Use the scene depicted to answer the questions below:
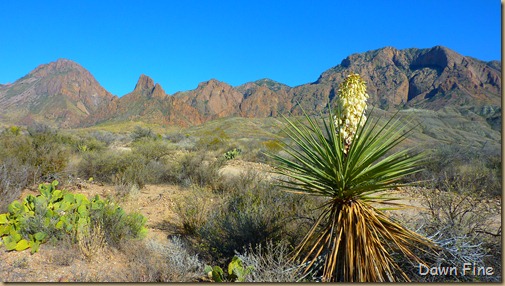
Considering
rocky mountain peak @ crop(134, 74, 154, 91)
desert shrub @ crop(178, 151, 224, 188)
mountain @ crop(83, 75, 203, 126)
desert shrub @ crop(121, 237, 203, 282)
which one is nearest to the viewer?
desert shrub @ crop(121, 237, 203, 282)

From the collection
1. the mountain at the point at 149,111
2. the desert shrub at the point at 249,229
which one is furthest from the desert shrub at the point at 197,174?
the mountain at the point at 149,111

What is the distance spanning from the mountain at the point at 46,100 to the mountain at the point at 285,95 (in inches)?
16.8

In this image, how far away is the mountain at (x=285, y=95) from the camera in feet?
287

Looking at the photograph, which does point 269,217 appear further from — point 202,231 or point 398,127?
point 398,127

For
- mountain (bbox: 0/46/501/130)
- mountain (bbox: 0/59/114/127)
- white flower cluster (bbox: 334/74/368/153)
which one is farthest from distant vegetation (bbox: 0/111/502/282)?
mountain (bbox: 0/59/114/127)

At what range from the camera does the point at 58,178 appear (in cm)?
779

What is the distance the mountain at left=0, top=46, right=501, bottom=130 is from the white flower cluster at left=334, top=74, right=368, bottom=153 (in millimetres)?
59709

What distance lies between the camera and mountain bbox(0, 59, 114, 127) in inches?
5546

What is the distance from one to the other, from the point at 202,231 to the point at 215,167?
5835 millimetres

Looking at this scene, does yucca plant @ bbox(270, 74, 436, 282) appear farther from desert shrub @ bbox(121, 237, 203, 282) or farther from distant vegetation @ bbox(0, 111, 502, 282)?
desert shrub @ bbox(121, 237, 203, 282)

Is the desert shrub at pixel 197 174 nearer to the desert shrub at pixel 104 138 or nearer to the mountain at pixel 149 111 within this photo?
the desert shrub at pixel 104 138

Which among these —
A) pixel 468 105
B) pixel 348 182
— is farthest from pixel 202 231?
pixel 468 105

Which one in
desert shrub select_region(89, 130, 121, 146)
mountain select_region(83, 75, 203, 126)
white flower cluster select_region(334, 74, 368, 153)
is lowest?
white flower cluster select_region(334, 74, 368, 153)

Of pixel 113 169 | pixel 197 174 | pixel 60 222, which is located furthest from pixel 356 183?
pixel 113 169
